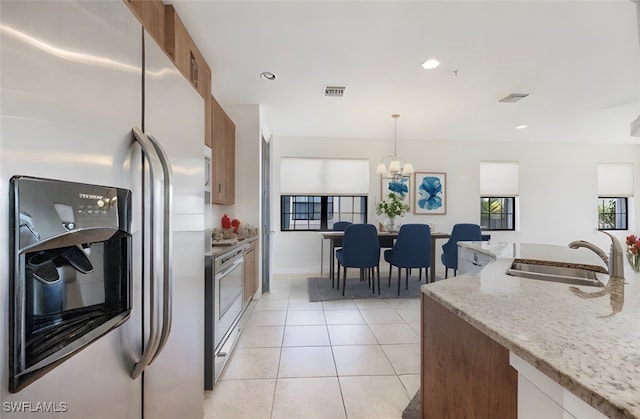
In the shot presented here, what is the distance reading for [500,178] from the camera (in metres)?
5.96

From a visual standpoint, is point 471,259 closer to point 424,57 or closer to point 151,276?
point 424,57

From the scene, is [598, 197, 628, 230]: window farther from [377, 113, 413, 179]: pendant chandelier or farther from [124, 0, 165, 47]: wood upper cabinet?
[124, 0, 165, 47]: wood upper cabinet

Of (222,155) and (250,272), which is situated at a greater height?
(222,155)

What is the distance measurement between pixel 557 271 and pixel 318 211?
13.6ft

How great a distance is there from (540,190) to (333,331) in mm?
5682

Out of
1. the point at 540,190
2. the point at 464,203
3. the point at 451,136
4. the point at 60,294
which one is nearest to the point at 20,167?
the point at 60,294

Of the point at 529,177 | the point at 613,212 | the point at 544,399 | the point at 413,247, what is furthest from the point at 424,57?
the point at 613,212

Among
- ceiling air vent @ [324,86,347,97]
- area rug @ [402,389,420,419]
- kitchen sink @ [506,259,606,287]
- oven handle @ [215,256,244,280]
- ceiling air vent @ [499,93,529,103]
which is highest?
ceiling air vent @ [324,86,347,97]

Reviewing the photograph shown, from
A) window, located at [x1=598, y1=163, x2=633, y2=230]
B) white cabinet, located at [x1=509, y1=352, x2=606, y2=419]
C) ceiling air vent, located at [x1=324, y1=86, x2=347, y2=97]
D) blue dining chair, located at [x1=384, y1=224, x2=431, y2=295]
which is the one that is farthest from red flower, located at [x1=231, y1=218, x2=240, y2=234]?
window, located at [x1=598, y1=163, x2=633, y2=230]

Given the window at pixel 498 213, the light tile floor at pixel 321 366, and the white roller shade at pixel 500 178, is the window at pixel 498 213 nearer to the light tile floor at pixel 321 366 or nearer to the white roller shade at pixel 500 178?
the white roller shade at pixel 500 178

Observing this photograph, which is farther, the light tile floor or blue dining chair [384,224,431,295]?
blue dining chair [384,224,431,295]

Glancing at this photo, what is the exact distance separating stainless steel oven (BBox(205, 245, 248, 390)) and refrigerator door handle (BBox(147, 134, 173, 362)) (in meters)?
1.00

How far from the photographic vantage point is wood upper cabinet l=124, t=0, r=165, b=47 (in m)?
1.61

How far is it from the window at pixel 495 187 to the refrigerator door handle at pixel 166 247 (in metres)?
6.33
